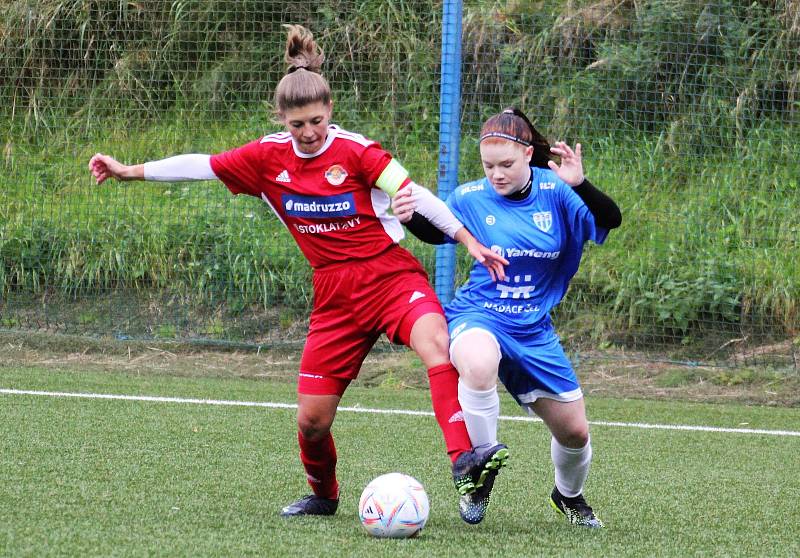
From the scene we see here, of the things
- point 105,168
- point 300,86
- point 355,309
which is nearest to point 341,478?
point 355,309

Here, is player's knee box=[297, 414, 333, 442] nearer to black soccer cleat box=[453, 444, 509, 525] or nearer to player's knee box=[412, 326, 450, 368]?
player's knee box=[412, 326, 450, 368]

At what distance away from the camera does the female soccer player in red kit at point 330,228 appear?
12.9 ft

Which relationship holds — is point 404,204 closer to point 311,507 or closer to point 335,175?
point 335,175

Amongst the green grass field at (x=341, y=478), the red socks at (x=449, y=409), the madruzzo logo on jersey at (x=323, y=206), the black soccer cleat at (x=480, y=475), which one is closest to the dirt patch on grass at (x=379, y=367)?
the green grass field at (x=341, y=478)

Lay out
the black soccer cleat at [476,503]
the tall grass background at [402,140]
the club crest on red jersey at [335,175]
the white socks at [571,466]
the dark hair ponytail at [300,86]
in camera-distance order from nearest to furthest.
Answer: the black soccer cleat at [476,503], the dark hair ponytail at [300,86], the club crest on red jersey at [335,175], the white socks at [571,466], the tall grass background at [402,140]

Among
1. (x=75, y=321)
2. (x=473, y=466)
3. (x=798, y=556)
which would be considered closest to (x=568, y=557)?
(x=473, y=466)

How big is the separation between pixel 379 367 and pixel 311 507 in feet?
13.0

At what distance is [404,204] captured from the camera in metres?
3.85

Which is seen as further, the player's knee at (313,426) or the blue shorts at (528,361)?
the player's knee at (313,426)

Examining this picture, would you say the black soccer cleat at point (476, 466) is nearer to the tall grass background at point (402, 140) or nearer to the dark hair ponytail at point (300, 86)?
the dark hair ponytail at point (300, 86)

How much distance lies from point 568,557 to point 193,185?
21.5ft

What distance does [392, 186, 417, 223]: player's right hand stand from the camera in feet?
12.6

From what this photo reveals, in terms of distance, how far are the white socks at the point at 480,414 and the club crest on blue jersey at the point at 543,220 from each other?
644 mm

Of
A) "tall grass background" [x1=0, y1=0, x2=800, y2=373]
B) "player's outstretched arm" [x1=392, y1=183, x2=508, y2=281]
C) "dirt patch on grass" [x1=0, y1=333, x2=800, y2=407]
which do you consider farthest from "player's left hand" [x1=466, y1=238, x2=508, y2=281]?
"tall grass background" [x1=0, y1=0, x2=800, y2=373]
